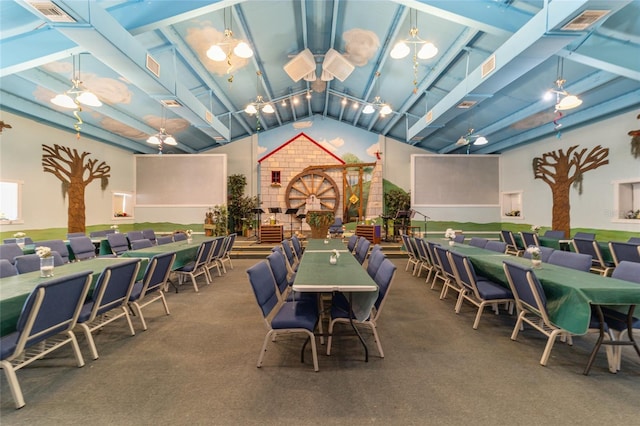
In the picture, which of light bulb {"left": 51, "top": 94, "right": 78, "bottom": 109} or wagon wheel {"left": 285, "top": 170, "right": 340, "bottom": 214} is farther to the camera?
wagon wheel {"left": 285, "top": 170, "right": 340, "bottom": 214}

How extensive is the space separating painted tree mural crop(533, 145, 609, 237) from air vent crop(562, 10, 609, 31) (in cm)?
534

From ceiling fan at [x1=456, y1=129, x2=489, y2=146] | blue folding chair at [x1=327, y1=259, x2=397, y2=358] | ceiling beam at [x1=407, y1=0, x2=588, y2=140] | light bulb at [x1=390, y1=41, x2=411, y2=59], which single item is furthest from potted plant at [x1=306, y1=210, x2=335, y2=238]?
blue folding chair at [x1=327, y1=259, x2=397, y2=358]

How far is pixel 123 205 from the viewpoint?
38.3 ft

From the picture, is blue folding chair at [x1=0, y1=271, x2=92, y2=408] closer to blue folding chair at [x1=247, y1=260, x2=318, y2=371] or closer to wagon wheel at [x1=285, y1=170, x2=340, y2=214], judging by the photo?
blue folding chair at [x1=247, y1=260, x2=318, y2=371]

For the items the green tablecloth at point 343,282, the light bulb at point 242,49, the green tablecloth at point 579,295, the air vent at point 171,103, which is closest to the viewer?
the green tablecloth at point 579,295

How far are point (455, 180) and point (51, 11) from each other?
36.5ft

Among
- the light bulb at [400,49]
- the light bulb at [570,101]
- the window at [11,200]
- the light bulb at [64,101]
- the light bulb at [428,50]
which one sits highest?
the light bulb at [400,49]

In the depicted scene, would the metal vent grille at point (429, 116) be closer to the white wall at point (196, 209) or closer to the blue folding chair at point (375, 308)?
the white wall at point (196, 209)

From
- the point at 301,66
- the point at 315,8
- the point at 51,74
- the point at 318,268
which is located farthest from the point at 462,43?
the point at 51,74

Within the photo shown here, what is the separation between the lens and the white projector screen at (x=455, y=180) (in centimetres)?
1070

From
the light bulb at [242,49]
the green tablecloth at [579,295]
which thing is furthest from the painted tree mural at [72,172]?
the green tablecloth at [579,295]

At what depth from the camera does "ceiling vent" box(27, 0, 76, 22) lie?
285 centimetres

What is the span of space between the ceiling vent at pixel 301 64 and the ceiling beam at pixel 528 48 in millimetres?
3779

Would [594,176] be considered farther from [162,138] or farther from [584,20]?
[162,138]
